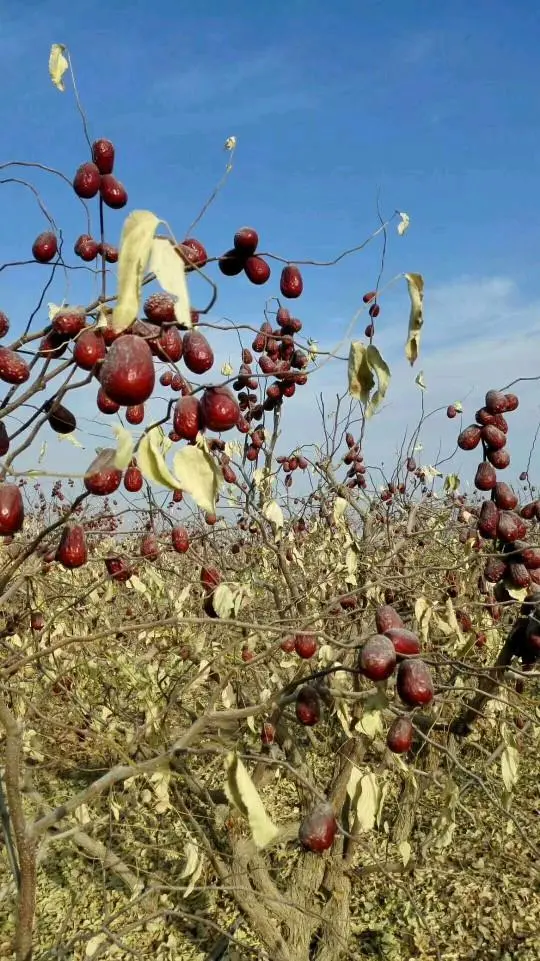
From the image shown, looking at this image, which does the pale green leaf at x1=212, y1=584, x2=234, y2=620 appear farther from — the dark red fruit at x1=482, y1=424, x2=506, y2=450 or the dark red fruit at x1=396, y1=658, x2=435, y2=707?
the dark red fruit at x1=482, y1=424, x2=506, y2=450

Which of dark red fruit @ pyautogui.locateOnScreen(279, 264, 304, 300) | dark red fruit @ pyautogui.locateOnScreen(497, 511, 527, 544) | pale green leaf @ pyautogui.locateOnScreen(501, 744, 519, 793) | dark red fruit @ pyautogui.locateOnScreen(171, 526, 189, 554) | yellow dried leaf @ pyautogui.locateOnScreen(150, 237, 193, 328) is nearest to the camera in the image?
yellow dried leaf @ pyautogui.locateOnScreen(150, 237, 193, 328)

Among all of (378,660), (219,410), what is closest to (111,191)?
(219,410)

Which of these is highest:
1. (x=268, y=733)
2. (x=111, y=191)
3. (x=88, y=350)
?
(x=111, y=191)

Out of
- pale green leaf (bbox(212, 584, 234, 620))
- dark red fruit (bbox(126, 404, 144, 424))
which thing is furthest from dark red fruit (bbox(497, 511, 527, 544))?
dark red fruit (bbox(126, 404, 144, 424))

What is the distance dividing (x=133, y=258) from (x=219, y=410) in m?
0.38

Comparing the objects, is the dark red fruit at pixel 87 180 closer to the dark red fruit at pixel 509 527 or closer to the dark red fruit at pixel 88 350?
the dark red fruit at pixel 88 350

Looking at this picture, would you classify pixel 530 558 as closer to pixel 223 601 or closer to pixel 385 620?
pixel 385 620

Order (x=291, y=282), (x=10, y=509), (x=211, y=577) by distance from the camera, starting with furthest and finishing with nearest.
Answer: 1. (x=211, y=577)
2. (x=291, y=282)
3. (x=10, y=509)

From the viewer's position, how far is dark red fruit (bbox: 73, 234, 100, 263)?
71.3 inches

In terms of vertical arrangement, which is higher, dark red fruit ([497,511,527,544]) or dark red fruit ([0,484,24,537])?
dark red fruit ([0,484,24,537])

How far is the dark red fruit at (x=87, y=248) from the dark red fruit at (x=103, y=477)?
2.57ft

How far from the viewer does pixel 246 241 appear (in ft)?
4.62

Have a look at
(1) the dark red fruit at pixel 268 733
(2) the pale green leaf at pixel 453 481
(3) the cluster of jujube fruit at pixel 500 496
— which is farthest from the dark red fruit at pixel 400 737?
(1) the dark red fruit at pixel 268 733

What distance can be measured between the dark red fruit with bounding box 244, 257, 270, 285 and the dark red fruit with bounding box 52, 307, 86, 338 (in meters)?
0.38
